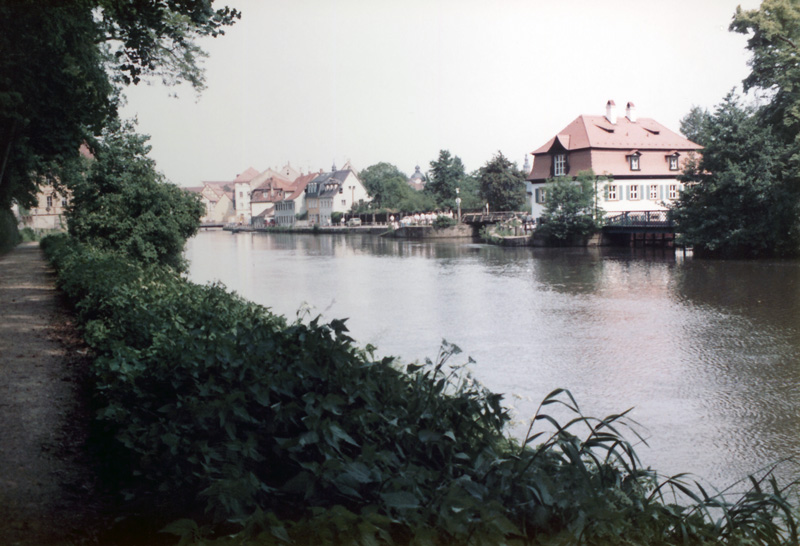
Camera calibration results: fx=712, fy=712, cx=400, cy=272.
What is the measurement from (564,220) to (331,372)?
31559 millimetres

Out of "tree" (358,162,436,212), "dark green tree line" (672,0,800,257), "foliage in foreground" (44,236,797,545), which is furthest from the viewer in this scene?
"tree" (358,162,436,212)

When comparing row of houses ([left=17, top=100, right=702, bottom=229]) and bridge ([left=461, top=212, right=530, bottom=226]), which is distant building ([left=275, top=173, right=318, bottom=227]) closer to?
row of houses ([left=17, top=100, right=702, bottom=229])

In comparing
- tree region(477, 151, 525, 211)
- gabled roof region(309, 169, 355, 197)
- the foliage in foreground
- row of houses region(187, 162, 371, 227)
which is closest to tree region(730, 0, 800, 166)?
the foliage in foreground

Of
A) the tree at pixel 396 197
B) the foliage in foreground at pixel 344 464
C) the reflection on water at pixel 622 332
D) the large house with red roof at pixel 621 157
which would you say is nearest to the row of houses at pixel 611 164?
the large house with red roof at pixel 621 157

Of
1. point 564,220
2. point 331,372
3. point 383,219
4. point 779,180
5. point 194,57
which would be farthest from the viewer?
point 383,219

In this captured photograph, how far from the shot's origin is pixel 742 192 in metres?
24.1

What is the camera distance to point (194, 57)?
46.8ft

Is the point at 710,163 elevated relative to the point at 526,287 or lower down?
elevated

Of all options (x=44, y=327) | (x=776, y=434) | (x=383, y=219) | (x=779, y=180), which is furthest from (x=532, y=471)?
(x=383, y=219)

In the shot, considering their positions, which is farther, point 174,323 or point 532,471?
point 174,323

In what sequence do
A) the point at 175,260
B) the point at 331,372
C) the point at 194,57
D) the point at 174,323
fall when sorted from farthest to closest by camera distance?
the point at 175,260
the point at 194,57
the point at 174,323
the point at 331,372

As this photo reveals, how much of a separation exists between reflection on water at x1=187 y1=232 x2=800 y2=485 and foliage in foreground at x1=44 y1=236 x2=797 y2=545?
126cm

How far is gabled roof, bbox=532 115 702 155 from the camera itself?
3897cm

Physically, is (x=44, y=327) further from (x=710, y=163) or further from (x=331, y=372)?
(x=710, y=163)
